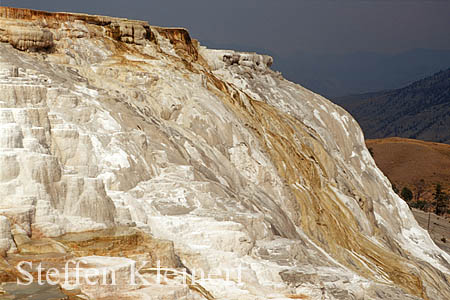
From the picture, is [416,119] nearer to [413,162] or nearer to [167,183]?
[413,162]

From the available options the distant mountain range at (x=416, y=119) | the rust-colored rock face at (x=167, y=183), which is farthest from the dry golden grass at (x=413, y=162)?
the distant mountain range at (x=416, y=119)

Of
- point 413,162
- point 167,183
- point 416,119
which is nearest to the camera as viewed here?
point 167,183

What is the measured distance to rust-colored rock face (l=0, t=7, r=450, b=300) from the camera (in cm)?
1295

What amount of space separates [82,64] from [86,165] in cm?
808

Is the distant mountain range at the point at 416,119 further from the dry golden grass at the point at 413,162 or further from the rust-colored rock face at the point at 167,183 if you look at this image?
the rust-colored rock face at the point at 167,183

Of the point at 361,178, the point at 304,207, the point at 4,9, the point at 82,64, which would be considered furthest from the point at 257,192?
the point at 361,178

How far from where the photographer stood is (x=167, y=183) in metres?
16.3

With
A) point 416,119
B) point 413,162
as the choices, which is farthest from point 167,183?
point 416,119

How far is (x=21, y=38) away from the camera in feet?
67.1

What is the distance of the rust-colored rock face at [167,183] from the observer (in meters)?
12.9

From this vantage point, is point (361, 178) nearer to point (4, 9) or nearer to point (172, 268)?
point (4, 9)

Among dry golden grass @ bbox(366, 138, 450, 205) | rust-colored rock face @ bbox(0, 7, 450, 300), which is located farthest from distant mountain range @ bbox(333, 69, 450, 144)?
rust-colored rock face @ bbox(0, 7, 450, 300)

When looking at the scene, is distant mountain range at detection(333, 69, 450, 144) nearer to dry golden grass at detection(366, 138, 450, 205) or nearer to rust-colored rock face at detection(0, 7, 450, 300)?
dry golden grass at detection(366, 138, 450, 205)

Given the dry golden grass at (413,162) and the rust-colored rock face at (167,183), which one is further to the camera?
the dry golden grass at (413,162)
